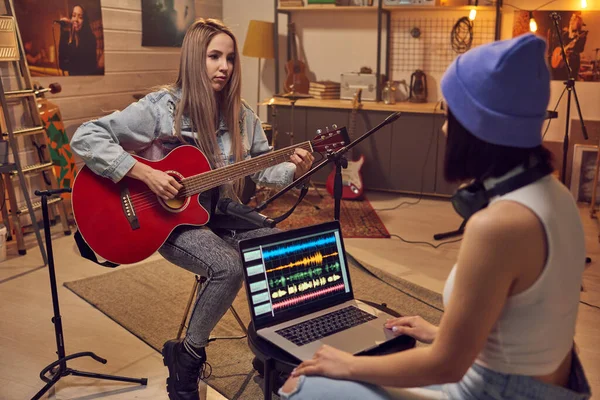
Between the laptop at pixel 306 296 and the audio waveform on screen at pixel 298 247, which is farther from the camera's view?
the audio waveform on screen at pixel 298 247

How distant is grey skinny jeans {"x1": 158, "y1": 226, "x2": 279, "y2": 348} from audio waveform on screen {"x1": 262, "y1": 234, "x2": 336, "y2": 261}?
0.37 meters

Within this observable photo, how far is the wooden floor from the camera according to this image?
2.36 metres

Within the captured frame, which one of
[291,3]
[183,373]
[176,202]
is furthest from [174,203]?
[291,3]

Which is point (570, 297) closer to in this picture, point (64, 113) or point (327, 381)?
point (327, 381)

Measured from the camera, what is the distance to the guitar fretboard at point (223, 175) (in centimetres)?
225

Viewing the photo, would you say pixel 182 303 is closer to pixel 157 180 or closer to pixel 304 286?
pixel 157 180

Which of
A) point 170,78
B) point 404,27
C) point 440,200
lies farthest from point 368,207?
point 170,78

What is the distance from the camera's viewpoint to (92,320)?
2896 millimetres

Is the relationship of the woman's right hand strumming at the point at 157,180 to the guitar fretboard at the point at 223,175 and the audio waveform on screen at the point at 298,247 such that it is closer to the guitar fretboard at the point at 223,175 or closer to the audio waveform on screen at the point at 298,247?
the guitar fretboard at the point at 223,175

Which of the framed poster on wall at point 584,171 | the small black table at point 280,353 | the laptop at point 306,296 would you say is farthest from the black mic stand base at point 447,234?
the small black table at point 280,353

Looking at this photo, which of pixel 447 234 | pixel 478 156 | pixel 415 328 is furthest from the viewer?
pixel 447 234

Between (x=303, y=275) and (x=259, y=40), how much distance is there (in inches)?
160

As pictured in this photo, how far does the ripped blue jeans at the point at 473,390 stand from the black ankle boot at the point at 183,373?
88cm

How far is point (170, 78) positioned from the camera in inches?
214
